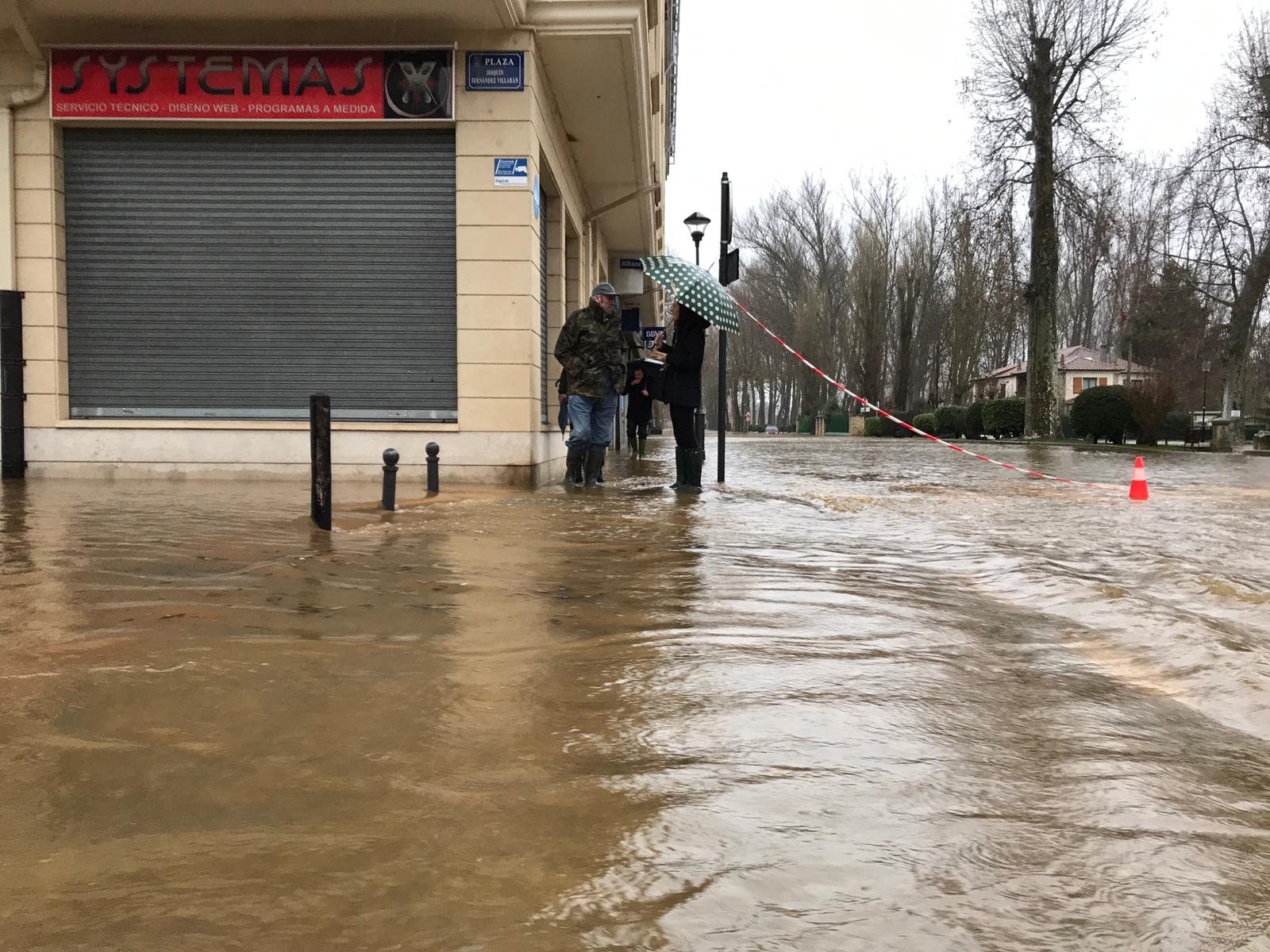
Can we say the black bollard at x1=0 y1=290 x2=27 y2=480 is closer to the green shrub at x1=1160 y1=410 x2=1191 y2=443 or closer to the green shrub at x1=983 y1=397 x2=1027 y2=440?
the green shrub at x1=1160 y1=410 x2=1191 y2=443

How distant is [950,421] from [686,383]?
34.8 metres

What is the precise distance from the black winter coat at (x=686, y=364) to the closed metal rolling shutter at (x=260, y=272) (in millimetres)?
2535

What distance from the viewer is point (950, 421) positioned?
43.2 metres

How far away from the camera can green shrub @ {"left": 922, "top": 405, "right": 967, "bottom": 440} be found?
42438mm

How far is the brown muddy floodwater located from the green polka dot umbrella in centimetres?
475

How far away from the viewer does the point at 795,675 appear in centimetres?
334

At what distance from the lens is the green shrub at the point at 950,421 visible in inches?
1671

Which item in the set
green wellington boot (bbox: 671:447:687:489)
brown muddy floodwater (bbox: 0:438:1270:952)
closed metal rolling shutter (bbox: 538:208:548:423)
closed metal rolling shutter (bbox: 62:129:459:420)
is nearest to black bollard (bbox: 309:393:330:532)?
brown muddy floodwater (bbox: 0:438:1270:952)

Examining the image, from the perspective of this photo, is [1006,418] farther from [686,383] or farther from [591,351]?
[591,351]

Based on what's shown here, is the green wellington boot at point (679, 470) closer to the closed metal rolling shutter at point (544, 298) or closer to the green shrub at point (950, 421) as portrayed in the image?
Answer: the closed metal rolling shutter at point (544, 298)

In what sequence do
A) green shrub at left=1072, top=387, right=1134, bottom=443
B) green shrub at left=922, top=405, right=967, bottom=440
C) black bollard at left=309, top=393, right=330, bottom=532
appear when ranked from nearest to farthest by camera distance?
black bollard at left=309, top=393, right=330, bottom=532
green shrub at left=1072, top=387, right=1134, bottom=443
green shrub at left=922, top=405, right=967, bottom=440

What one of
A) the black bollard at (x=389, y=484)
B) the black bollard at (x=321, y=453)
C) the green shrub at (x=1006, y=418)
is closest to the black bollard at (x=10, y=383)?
the black bollard at (x=389, y=484)

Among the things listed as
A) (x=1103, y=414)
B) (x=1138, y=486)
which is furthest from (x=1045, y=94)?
(x=1138, y=486)

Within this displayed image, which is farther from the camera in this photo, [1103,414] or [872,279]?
[872,279]
